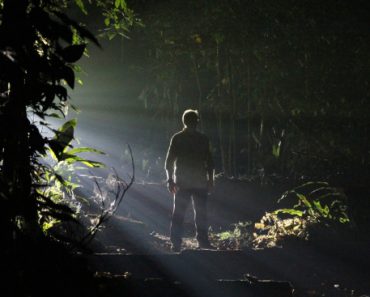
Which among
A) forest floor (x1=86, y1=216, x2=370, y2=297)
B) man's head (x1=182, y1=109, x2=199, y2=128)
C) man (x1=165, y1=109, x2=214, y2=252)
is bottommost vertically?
forest floor (x1=86, y1=216, x2=370, y2=297)

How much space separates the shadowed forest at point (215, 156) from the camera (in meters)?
1.55

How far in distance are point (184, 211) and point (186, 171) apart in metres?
0.52

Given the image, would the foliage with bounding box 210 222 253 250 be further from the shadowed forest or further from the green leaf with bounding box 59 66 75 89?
the green leaf with bounding box 59 66 75 89

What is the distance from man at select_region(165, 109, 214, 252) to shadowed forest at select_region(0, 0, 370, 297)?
0.51 metres

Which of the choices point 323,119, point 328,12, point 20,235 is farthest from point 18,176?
point 323,119

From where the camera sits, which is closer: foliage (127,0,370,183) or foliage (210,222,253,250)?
foliage (210,222,253,250)

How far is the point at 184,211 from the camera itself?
637 centimetres

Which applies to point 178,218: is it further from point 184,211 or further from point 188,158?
point 188,158

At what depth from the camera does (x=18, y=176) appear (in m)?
1.78

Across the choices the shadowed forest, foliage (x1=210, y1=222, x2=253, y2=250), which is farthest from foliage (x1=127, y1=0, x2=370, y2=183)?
foliage (x1=210, y1=222, x2=253, y2=250)

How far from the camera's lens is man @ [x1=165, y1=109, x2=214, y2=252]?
6.36m

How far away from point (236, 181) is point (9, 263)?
8825 millimetres

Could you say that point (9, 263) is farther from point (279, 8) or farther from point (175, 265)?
point (279, 8)

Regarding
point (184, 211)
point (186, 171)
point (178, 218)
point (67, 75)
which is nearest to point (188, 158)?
point (186, 171)
